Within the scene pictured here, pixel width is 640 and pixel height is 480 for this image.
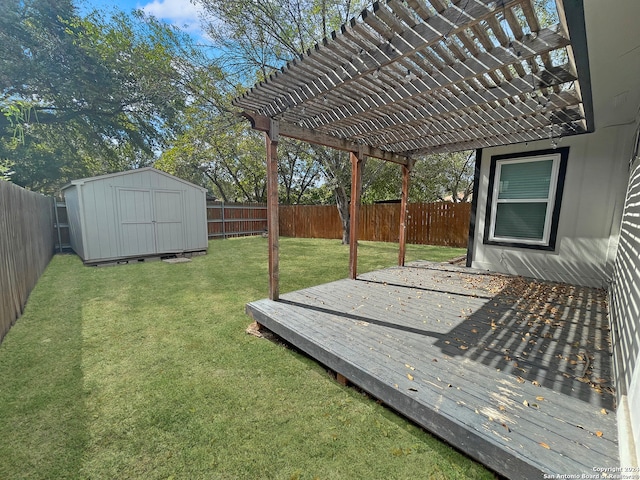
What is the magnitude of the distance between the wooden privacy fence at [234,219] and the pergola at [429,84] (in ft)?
32.7

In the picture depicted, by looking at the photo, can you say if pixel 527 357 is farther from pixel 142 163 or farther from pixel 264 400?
pixel 142 163

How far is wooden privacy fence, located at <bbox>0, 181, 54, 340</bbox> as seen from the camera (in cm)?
297

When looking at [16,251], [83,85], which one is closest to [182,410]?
[16,251]

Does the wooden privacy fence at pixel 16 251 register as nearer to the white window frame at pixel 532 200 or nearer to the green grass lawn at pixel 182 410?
the green grass lawn at pixel 182 410

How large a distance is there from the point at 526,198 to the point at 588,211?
0.82 metres

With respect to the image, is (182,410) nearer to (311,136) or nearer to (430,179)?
(311,136)

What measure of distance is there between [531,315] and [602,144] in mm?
3047

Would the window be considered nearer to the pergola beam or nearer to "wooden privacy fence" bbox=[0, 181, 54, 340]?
the pergola beam

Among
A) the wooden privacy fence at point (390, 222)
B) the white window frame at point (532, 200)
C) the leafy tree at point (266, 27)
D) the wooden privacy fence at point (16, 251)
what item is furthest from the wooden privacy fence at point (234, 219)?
the white window frame at point (532, 200)

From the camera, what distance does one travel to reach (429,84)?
8.32ft

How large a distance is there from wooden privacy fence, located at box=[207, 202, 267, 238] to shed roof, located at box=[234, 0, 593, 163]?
398 inches

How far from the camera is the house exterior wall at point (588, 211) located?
381 centimetres

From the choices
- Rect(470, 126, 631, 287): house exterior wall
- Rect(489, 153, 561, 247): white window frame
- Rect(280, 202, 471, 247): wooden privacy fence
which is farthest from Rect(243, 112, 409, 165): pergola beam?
Rect(280, 202, 471, 247): wooden privacy fence

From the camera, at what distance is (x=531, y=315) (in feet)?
9.67
